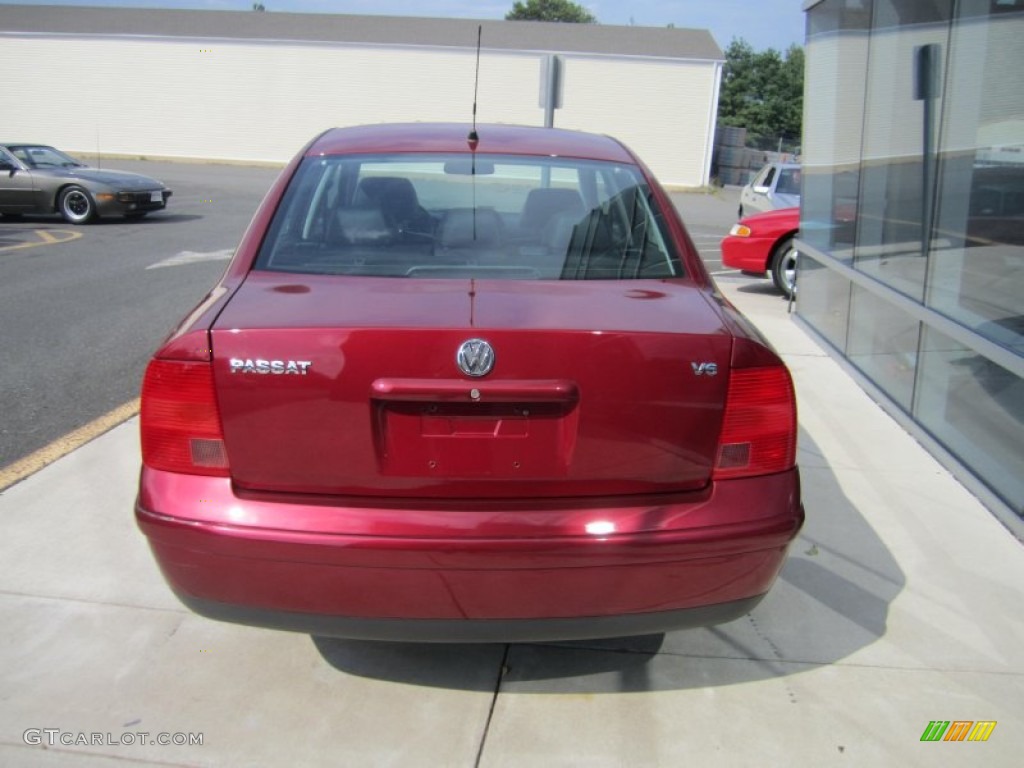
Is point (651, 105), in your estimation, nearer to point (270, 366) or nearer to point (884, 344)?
point (884, 344)

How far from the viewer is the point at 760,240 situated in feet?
33.7

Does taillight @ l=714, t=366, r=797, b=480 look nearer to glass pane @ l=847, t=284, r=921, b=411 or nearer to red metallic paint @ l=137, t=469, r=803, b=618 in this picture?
red metallic paint @ l=137, t=469, r=803, b=618

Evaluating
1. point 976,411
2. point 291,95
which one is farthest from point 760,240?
point 291,95

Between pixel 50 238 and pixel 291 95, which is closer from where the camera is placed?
pixel 50 238

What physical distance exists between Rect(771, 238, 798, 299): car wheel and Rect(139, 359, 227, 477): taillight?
28.3 ft

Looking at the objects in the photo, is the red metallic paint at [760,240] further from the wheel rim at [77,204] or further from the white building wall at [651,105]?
the white building wall at [651,105]

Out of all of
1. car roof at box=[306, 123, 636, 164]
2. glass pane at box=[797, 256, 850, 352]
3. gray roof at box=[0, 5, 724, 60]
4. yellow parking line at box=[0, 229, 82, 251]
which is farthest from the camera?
gray roof at box=[0, 5, 724, 60]

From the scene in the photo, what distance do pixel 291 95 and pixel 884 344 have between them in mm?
31990

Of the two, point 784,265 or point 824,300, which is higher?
point 784,265

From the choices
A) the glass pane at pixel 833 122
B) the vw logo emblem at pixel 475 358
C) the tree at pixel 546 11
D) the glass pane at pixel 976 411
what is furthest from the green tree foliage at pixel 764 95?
the vw logo emblem at pixel 475 358

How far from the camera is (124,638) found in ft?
10.7

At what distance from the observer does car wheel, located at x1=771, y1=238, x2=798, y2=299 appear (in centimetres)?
1030

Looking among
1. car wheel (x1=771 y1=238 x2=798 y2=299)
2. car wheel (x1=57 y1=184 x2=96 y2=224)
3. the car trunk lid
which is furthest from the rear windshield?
car wheel (x1=57 y1=184 x2=96 y2=224)

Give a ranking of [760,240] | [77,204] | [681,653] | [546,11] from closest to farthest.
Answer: [681,653], [760,240], [77,204], [546,11]
